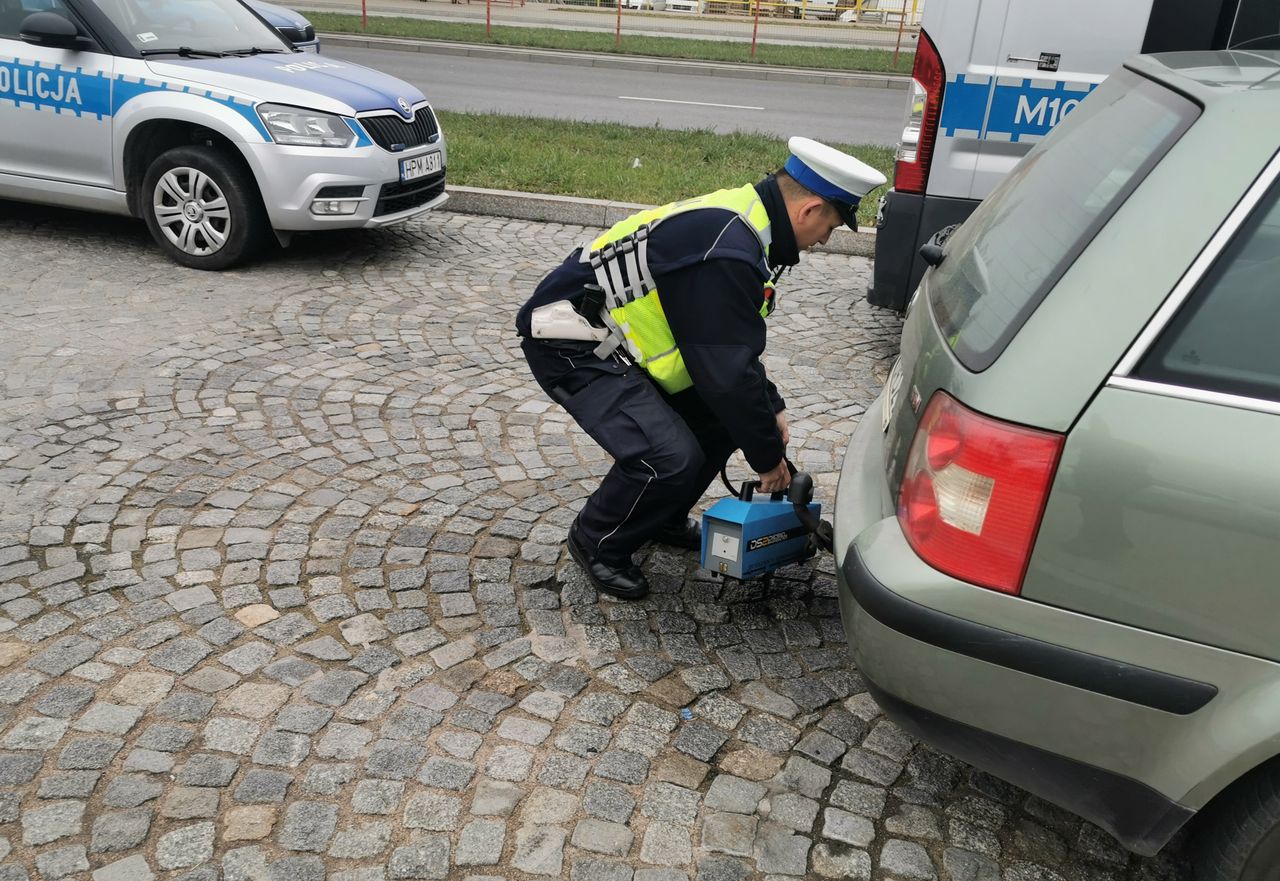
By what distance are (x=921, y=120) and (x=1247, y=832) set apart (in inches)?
151

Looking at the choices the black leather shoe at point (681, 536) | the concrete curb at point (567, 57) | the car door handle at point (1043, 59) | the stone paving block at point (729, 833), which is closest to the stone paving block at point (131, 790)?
the stone paving block at point (729, 833)

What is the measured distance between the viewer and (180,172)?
623cm

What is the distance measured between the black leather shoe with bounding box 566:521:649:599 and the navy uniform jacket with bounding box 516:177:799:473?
672 mm

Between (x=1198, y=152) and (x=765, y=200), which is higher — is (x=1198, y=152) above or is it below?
above

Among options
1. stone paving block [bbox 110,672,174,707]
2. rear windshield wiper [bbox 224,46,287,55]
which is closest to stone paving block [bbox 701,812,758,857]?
stone paving block [bbox 110,672,174,707]

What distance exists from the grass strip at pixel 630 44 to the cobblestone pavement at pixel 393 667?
631 inches

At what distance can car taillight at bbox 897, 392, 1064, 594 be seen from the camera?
1.92 meters

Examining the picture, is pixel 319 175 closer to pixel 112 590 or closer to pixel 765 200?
pixel 112 590

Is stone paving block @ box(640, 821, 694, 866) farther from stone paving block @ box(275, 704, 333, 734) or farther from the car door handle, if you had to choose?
the car door handle

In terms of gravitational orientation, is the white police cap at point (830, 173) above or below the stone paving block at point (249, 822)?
above

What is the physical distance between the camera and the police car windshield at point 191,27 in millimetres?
6355

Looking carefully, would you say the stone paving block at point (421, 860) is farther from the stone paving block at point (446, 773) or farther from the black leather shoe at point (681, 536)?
the black leather shoe at point (681, 536)

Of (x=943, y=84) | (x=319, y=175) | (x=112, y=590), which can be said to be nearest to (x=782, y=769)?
(x=112, y=590)

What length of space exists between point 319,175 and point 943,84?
3376 millimetres
